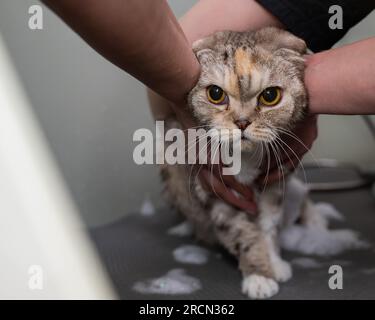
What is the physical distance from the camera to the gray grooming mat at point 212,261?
98 centimetres

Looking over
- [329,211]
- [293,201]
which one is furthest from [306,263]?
[329,211]

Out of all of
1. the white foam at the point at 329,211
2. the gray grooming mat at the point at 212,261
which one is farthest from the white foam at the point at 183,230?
the white foam at the point at 329,211

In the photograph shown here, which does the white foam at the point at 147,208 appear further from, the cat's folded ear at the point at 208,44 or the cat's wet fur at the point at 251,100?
the cat's folded ear at the point at 208,44

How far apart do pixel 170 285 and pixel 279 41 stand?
1.75 feet

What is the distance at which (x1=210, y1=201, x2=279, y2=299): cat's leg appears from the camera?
1.04 m

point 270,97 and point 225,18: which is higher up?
point 225,18

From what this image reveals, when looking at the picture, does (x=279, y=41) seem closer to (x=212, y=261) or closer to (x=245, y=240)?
(x=245, y=240)

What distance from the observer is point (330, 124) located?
64.7 inches

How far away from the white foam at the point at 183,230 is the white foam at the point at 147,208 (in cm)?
15

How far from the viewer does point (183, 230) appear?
1.31 meters
